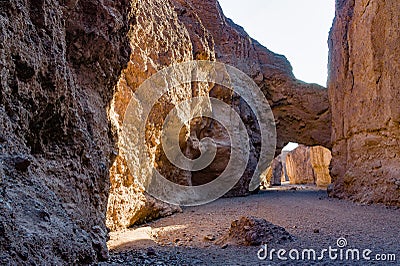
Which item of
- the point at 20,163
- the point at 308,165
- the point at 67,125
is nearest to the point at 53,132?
the point at 67,125

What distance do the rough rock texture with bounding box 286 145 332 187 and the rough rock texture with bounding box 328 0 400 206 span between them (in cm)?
1148

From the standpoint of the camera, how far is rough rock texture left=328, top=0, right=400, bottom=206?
621cm

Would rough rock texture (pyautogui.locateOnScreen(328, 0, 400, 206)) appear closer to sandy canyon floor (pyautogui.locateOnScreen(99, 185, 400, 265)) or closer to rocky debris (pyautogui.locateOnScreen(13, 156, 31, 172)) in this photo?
sandy canyon floor (pyautogui.locateOnScreen(99, 185, 400, 265))

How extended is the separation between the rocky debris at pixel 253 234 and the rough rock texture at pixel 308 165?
59.4 feet

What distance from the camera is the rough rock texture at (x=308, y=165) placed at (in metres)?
20.3

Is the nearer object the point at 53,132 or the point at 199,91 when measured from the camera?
the point at 53,132

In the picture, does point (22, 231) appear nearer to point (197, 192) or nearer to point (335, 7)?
point (197, 192)

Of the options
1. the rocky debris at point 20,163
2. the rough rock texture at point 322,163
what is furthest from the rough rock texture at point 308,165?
the rocky debris at point 20,163

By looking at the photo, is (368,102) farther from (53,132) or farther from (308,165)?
(308,165)

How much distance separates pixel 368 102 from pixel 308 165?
19259 mm

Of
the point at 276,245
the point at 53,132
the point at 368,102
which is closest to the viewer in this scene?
the point at 53,132

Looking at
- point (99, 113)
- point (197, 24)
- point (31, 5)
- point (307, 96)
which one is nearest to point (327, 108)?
point (307, 96)

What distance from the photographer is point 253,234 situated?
3361 millimetres

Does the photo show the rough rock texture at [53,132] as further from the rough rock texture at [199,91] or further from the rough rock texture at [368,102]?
the rough rock texture at [368,102]
